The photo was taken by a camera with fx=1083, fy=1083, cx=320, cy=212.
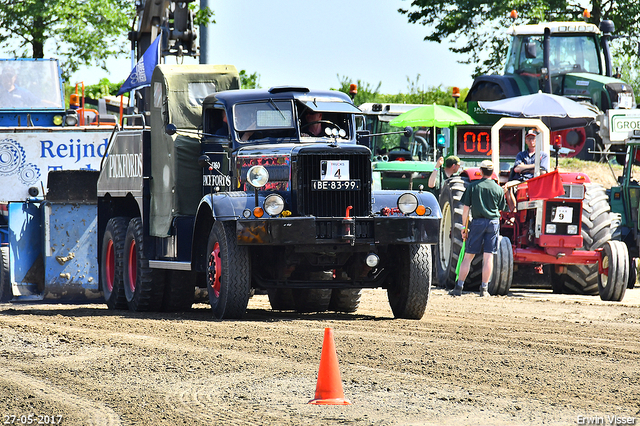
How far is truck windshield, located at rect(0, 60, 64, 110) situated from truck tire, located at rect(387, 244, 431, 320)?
11.8 metres

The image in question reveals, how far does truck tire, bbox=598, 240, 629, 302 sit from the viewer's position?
14.2 meters

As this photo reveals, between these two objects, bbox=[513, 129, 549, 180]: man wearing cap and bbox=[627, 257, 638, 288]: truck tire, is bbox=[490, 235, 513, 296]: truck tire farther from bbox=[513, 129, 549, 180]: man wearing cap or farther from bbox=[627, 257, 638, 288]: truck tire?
bbox=[627, 257, 638, 288]: truck tire

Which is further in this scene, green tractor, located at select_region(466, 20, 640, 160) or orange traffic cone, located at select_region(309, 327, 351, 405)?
green tractor, located at select_region(466, 20, 640, 160)

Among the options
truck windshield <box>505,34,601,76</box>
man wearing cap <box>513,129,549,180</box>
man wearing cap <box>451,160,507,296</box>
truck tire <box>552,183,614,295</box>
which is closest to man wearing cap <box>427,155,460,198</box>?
man wearing cap <box>513,129,549,180</box>

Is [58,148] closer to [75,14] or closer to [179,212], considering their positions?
[179,212]

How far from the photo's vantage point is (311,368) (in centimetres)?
804

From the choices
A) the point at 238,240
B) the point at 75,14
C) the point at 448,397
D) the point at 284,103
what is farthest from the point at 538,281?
the point at 75,14

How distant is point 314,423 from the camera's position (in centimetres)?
618

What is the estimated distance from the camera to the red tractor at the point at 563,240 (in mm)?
14578

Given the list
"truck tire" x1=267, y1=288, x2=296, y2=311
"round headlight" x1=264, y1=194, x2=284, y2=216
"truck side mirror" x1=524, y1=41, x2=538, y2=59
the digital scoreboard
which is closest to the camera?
"round headlight" x1=264, y1=194, x2=284, y2=216

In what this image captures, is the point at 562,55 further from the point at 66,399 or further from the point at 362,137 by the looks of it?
the point at 66,399

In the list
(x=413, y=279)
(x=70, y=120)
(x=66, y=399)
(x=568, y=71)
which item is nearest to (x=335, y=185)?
(x=413, y=279)

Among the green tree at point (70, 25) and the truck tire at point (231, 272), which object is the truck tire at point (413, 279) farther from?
the green tree at point (70, 25)

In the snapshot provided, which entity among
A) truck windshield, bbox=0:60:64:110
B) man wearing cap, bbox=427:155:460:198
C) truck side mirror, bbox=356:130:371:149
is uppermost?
truck windshield, bbox=0:60:64:110
